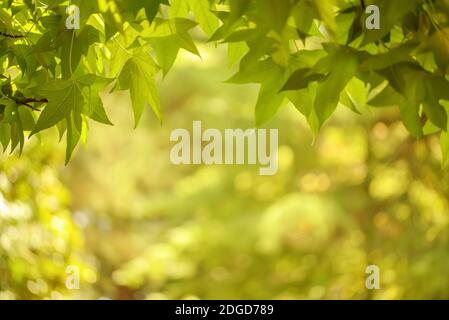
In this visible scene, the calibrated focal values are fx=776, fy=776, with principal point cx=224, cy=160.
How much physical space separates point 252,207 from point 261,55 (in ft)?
28.4

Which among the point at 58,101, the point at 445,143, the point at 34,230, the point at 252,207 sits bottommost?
the point at 445,143

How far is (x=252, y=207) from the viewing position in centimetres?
971

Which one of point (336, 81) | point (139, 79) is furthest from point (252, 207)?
point (336, 81)

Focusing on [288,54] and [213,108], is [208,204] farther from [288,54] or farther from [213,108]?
[288,54]

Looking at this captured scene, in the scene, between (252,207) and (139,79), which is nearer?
(139,79)

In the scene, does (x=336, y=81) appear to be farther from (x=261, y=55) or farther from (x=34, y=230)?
(x=34, y=230)

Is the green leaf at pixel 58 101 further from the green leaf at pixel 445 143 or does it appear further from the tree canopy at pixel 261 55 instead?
the green leaf at pixel 445 143

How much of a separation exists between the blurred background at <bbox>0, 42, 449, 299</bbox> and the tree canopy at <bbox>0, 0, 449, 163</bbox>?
6.05 meters

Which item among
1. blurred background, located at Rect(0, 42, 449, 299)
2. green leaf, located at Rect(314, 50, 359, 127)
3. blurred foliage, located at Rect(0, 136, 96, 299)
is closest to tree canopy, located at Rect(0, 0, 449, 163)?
green leaf, located at Rect(314, 50, 359, 127)

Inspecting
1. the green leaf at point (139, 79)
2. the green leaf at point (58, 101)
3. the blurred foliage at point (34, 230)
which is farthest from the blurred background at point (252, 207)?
the green leaf at point (58, 101)

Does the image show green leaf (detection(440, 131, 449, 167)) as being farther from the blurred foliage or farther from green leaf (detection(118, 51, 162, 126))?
the blurred foliage

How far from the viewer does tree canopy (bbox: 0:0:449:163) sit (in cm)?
106

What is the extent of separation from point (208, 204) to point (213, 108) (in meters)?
1.21
